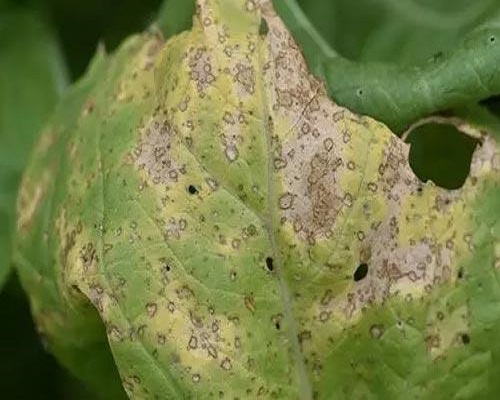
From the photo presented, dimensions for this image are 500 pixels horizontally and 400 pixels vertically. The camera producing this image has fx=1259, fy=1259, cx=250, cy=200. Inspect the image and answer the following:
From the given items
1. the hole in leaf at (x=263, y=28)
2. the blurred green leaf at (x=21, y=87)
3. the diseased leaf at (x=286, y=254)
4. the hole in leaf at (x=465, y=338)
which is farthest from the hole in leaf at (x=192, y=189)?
the blurred green leaf at (x=21, y=87)

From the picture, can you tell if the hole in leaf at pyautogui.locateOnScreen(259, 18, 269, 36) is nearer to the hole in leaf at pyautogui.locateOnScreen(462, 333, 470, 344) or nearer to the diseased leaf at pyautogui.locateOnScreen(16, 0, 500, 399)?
the diseased leaf at pyautogui.locateOnScreen(16, 0, 500, 399)

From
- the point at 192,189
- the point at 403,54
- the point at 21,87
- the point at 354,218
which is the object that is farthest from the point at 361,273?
the point at 21,87

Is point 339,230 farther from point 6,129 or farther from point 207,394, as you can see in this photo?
point 6,129

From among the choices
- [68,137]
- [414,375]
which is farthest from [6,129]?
[414,375]

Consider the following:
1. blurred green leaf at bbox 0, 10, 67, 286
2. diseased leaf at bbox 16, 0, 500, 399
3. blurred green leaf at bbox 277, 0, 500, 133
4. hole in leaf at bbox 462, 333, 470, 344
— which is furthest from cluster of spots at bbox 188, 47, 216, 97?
blurred green leaf at bbox 0, 10, 67, 286

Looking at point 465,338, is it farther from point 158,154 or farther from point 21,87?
point 21,87
